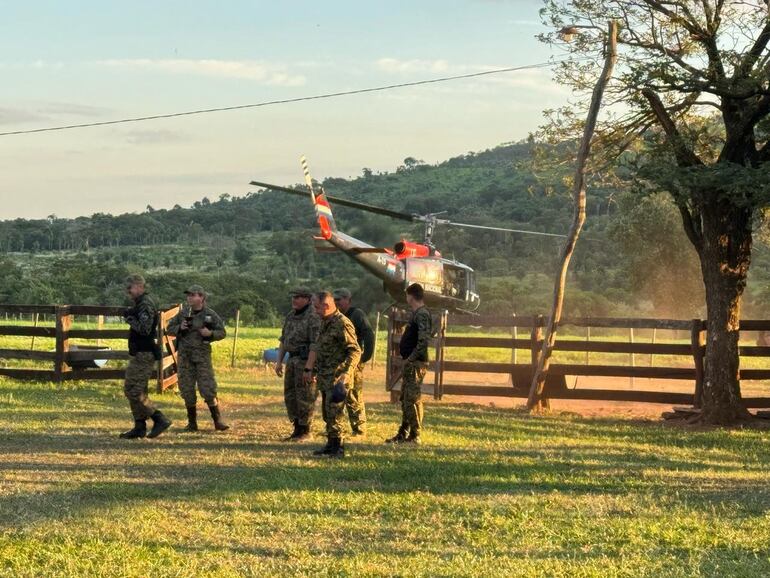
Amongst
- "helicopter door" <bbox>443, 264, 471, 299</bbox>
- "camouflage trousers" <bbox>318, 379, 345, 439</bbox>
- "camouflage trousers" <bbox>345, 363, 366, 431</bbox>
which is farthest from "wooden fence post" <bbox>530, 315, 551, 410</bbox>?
"helicopter door" <bbox>443, 264, 471, 299</bbox>

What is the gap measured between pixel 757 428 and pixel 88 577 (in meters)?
11.8

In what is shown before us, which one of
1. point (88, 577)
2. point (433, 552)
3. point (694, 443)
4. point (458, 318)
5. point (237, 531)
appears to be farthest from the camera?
point (458, 318)

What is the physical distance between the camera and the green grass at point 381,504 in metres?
6.48

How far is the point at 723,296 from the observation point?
52.7ft

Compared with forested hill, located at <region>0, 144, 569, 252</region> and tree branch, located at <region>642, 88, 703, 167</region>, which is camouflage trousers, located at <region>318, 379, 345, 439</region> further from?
forested hill, located at <region>0, 144, 569, 252</region>

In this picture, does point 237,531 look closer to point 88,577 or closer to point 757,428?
point 88,577

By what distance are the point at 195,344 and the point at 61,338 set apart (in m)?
7.13

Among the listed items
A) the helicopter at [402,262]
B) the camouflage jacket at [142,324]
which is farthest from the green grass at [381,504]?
the helicopter at [402,262]

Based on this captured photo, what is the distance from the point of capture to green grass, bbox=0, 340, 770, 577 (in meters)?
6.48

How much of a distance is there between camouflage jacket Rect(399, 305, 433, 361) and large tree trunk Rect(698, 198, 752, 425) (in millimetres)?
5967

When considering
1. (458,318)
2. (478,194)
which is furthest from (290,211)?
(458,318)

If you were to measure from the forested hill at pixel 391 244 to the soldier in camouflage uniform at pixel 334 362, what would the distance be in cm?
772

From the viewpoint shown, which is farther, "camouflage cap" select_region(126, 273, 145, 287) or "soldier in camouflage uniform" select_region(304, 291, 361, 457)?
"camouflage cap" select_region(126, 273, 145, 287)

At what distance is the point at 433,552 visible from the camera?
22.2 ft
